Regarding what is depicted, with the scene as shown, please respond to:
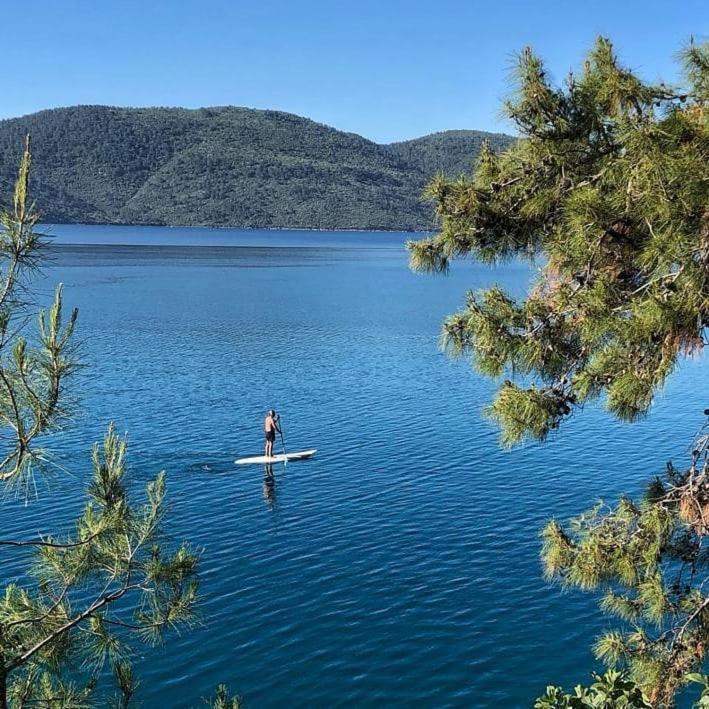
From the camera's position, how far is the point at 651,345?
8414 millimetres

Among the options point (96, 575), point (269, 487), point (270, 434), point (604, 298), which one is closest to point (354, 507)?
point (269, 487)

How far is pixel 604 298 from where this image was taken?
27.5 feet

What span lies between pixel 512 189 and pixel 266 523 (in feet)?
57.1

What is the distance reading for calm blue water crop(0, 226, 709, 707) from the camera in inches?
663

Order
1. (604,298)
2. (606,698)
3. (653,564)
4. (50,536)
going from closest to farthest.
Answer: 1. (606,698)
2. (50,536)
3. (604,298)
4. (653,564)

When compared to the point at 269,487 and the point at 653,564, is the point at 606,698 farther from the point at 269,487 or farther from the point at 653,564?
the point at 269,487

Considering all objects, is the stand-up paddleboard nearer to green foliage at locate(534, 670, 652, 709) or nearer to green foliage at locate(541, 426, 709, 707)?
green foliage at locate(541, 426, 709, 707)

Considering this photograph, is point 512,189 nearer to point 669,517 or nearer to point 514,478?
point 669,517

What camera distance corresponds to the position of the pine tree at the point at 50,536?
21.7 feet

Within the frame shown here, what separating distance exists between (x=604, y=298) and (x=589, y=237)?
2.26ft

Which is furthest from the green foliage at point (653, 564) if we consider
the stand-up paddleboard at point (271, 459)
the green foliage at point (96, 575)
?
the stand-up paddleboard at point (271, 459)

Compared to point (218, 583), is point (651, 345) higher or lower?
higher

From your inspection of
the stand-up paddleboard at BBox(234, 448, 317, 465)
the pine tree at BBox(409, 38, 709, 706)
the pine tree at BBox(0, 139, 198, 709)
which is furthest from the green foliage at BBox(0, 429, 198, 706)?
the stand-up paddleboard at BBox(234, 448, 317, 465)

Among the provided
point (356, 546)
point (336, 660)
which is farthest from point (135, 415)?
point (336, 660)
